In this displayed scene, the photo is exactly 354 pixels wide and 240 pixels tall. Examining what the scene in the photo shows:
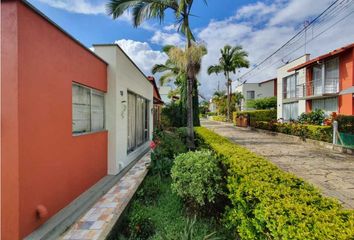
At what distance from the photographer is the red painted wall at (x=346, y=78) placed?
15.6 meters

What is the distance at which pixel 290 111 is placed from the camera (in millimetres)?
24547

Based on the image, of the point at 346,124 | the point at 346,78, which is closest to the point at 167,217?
the point at 346,124

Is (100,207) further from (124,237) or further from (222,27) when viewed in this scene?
(222,27)

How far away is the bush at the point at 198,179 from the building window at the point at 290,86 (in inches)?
897

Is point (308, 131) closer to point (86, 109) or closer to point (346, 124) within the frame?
point (346, 124)

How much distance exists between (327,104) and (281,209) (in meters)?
20.6

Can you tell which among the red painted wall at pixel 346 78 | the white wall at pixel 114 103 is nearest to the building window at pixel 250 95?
the red painted wall at pixel 346 78

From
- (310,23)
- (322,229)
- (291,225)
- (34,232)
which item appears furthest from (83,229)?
(310,23)

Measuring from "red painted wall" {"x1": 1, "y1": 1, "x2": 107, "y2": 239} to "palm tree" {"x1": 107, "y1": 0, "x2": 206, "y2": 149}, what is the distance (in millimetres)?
5080

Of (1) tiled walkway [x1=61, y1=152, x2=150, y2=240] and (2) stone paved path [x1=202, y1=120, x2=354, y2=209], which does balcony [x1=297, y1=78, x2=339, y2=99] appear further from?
(1) tiled walkway [x1=61, y1=152, x2=150, y2=240]

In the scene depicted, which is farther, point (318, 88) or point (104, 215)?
point (318, 88)

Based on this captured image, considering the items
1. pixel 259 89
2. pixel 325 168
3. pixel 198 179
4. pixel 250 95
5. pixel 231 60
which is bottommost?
pixel 325 168

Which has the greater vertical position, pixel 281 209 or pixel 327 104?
pixel 327 104

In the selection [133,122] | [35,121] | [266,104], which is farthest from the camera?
[266,104]
